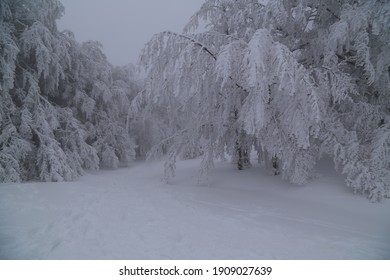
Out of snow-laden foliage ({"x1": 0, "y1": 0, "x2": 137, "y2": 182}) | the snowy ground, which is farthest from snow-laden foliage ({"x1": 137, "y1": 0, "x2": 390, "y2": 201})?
snow-laden foliage ({"x1": 0, "y1": 0, "x2": 137, "y2": 182})

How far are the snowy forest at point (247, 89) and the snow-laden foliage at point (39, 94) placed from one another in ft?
0.12

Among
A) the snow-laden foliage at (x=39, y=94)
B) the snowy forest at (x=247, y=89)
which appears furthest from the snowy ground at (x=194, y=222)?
the snow-laden foliage at (x=39, y=94)

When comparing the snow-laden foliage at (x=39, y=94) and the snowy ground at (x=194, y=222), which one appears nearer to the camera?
the snowy ground at (x=194, y=222)

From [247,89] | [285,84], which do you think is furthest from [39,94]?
[285,84]

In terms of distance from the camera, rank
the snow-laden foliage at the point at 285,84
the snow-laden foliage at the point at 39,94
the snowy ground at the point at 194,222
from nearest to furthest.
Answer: the snowy ground at the point at 194,222 → the snow-laden foliage at the point at 285,84 → the snow-laden foliage at the point at 39,94

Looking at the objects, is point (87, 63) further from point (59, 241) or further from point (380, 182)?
point (380, 182)

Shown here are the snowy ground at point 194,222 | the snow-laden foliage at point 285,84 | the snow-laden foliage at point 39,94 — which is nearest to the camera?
the snowy ground at point 194,222

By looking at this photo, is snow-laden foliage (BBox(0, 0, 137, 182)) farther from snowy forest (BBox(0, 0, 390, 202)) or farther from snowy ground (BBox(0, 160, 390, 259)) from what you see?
snowy ground (BBox(0, 160, 390, 259))

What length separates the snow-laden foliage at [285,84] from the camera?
5293 millimetres

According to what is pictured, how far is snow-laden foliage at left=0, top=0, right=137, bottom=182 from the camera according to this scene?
24.2 feet

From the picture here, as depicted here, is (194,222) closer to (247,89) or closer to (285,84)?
(247,89)

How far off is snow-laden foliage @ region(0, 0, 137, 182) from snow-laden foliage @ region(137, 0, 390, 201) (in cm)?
334

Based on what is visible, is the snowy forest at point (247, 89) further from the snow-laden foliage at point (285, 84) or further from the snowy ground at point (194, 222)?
the snowy ground at point (194, 222)

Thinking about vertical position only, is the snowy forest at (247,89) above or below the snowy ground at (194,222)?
above
